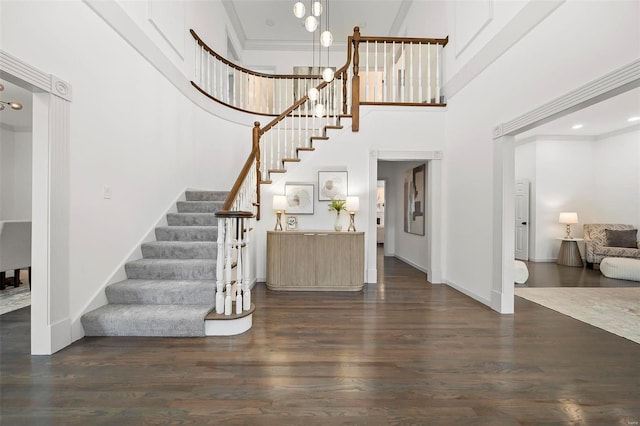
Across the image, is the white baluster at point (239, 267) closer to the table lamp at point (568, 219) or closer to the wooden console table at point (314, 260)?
the wooden console table at point (314, 260)

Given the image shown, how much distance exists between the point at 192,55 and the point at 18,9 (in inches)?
125

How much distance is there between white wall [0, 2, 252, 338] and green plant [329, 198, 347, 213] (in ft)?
8.37

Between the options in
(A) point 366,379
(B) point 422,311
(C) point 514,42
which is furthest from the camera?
(B) point 422,311

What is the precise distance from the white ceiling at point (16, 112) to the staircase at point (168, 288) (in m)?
3.13

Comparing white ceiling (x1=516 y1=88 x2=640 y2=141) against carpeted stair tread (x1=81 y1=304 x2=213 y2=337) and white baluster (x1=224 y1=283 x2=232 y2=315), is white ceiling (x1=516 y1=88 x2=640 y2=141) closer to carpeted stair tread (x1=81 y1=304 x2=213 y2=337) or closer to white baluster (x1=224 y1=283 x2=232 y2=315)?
white baluster (x1=224 y1=283 x2=232 y2=315)

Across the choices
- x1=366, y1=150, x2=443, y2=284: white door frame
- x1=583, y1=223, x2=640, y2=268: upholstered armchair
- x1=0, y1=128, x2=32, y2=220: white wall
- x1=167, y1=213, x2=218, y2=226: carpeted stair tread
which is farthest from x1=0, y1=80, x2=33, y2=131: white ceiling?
x1=583, y1=223, x2=640, y2=268: upholstered armchair

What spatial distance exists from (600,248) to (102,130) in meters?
8.75

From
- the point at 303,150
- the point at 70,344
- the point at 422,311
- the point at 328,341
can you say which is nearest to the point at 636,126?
the point at 422,311

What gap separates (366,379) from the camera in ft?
6.77

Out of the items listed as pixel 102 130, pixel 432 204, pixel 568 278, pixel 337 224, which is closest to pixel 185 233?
pixel 102 130

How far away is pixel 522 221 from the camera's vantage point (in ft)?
23.9

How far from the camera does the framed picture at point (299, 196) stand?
5.02 meters

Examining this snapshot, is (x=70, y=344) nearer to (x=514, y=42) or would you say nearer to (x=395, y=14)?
(x=514, y=42)

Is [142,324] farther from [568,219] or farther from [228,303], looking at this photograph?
[568,219]
